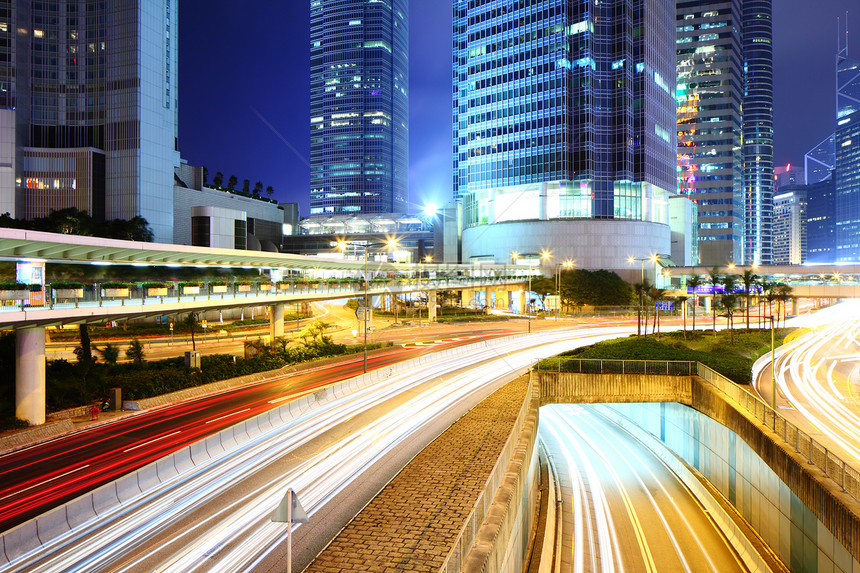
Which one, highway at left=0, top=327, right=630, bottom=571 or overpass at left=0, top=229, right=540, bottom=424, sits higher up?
overpass at left=0, top=229, right=540, bottom=424

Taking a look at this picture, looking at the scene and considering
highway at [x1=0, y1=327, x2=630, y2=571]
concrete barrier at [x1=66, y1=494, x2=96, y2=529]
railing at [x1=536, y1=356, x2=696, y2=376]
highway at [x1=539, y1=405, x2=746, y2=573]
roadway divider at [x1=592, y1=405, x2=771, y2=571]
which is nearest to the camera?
highway at [x1=0, y1=327, x2=630, y2=571]

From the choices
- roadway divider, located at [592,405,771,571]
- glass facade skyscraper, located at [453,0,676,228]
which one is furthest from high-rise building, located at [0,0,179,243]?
roadway divider, located at [592,405,771,571]

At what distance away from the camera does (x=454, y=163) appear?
13300 centimetres

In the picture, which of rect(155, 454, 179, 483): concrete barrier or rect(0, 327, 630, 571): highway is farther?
rect(155, 454, 179, 483): concrete barrier

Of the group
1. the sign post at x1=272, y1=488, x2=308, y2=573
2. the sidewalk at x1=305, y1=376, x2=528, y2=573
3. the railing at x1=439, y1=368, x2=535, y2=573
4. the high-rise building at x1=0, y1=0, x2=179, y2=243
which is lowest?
the sidewalk at x1=305, y1=376, x2=528, y2=573

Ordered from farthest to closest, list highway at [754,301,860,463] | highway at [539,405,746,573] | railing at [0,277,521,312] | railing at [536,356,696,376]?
railing at [536,356,696,376] → railing at [0,277,521,312] → highway at [754,301,860,463] → highway at [539,405,746,573]

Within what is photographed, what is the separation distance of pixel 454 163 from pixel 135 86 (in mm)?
72149

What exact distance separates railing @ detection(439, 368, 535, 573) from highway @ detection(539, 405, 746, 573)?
19.8ft

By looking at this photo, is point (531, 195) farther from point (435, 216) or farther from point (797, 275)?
point (797, 275)

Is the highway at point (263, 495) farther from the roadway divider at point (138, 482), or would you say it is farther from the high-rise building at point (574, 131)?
the high-rise building at point (574, 131)

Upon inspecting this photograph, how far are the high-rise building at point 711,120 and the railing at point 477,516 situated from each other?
16866cm

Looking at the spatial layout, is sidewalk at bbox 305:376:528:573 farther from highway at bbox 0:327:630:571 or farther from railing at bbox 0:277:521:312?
railing at bbox 0:277:521:312

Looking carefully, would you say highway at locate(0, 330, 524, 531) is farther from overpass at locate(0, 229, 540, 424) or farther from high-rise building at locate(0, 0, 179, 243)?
high-rise building at locate(0, 0, 179, 243)

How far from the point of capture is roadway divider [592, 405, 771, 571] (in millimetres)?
20719
